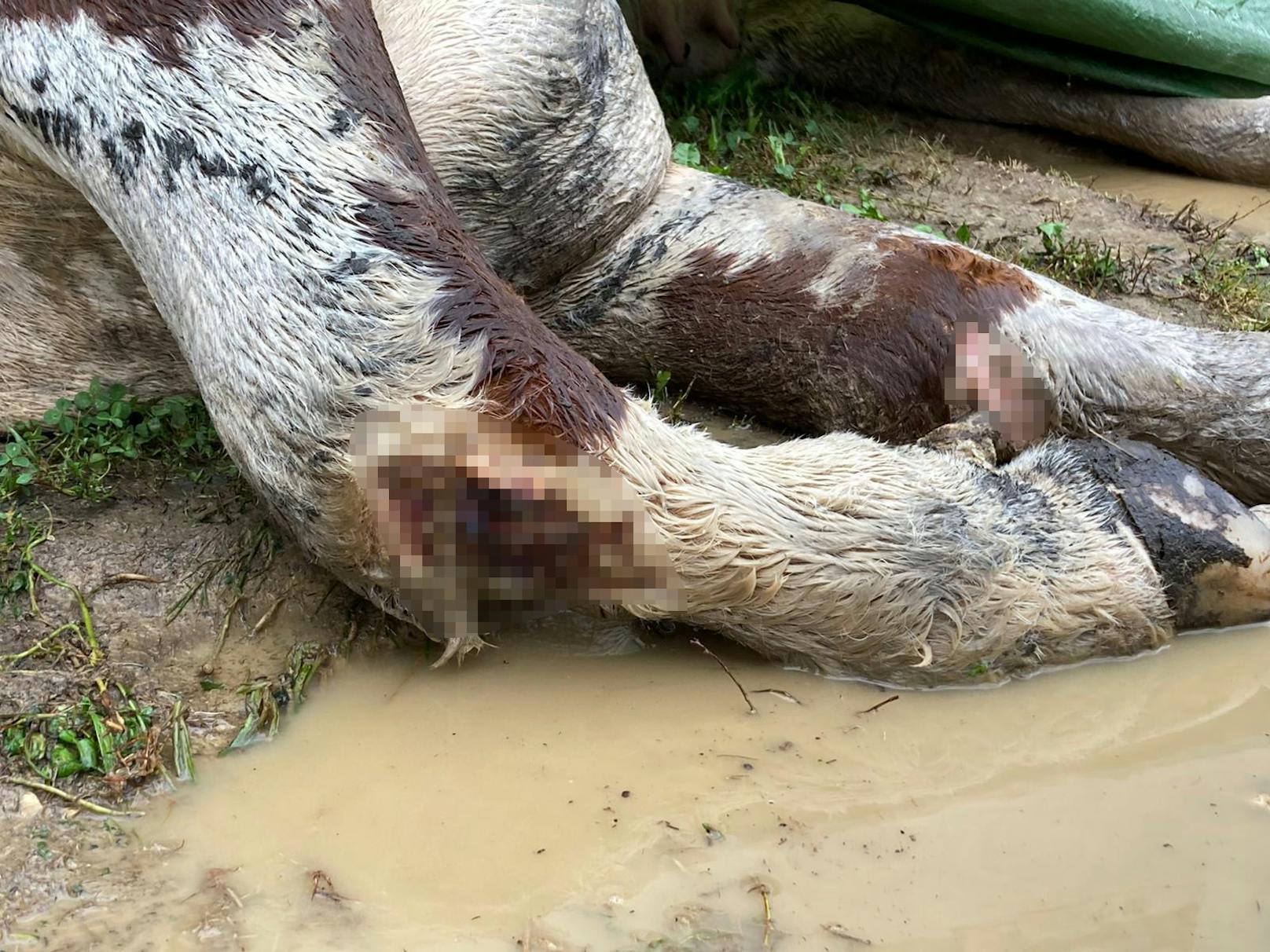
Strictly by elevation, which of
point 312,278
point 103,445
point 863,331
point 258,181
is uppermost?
point 258,181

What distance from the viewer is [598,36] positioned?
100 inches

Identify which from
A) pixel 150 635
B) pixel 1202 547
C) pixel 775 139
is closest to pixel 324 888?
pixel 150 635

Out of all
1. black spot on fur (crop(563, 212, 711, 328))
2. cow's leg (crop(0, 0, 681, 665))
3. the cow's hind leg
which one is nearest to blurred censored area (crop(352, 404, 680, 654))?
cow's leg (crop(0, 0, 681, 665))

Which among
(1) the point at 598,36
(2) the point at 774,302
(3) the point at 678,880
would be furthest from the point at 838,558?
(1) the point at 598,36

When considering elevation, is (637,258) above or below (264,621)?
above

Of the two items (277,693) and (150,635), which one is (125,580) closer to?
(150,635)

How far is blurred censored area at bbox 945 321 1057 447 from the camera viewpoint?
7.36 feet

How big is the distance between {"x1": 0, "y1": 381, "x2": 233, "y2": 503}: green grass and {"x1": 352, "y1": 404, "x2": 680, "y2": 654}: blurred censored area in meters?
0.73

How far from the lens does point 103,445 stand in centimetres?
230

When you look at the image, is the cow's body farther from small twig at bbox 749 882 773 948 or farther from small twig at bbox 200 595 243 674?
small twig at bbox 749 882 773 948

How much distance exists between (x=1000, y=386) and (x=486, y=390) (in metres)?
1.03

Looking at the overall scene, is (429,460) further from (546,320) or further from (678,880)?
(546,320)

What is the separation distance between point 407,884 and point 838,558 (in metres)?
0.80

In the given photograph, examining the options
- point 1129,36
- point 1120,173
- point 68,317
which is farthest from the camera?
point 1120,173
